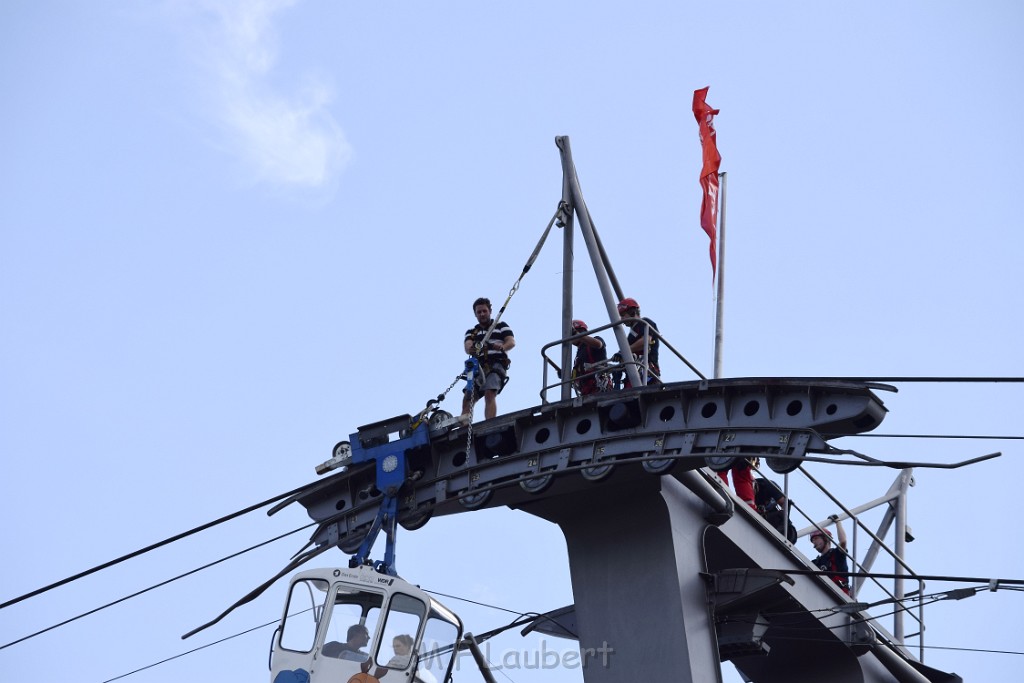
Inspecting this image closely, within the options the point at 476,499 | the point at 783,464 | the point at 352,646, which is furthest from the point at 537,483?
the point at 783,464

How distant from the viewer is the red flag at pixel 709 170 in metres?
27.3

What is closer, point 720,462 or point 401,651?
point 720,462

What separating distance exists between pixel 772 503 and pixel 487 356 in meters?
5.47

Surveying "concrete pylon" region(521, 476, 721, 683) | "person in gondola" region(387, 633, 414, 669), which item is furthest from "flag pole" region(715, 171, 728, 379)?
"person in gondola" region(387, 633, 414, 669)

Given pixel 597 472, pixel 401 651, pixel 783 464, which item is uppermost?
pixel 597 472

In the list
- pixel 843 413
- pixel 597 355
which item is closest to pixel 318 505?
pixel 597 355

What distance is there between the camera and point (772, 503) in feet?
79.8

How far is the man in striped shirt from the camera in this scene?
853 inches

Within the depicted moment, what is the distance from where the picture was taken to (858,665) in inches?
960

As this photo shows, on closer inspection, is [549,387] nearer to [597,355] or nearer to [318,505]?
[597,355]

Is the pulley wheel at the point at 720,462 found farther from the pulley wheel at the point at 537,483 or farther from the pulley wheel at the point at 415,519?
the pulley wheel at the point at 415,519

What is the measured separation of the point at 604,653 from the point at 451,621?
2.01m

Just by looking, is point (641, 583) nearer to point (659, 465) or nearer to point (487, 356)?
point (659, 465)

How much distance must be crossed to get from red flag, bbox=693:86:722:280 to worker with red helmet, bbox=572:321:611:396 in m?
5.87
